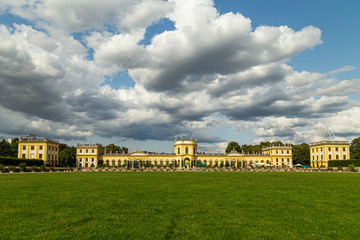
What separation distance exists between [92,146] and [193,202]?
88.3m

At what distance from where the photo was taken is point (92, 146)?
95125 millimetres

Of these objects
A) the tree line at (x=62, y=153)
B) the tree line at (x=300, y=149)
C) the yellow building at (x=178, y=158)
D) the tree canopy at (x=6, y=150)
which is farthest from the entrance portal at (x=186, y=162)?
the tree canopy at (x=6, y=150)

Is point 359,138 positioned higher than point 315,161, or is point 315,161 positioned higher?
point 359,138

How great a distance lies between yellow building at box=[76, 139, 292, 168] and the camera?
92.2 meters

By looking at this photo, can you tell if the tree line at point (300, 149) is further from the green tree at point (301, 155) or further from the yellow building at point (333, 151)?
the yellow building at point (333, 151)

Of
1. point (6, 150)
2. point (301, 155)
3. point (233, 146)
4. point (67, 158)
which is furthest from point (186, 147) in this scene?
point (6, 150)

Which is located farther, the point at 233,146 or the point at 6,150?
the point at 233,146

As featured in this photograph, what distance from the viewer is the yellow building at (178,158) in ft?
302

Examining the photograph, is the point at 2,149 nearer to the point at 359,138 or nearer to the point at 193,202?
the point at 193,202

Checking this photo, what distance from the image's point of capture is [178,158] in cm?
9238

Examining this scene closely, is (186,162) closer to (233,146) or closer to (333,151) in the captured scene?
(233,146)

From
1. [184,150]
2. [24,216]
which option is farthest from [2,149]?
[24,216]

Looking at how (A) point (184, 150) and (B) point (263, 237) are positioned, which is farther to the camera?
(A) point (184, 150)

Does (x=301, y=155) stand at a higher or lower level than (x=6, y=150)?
lower
